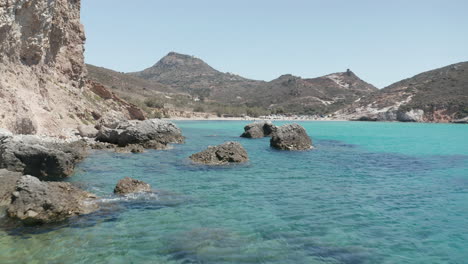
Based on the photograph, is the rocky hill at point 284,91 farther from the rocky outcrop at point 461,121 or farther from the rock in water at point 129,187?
the rock in water at point 129,187

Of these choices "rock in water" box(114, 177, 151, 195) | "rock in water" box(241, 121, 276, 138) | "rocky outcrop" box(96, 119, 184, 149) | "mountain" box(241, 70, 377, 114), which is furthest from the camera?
"mountain" box(241, 70, 377, 114)

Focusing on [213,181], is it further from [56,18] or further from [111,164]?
[56,18]

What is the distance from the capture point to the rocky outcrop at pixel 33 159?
12.5m

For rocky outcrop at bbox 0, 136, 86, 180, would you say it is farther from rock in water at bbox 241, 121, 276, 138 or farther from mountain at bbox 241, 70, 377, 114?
mountain at bbox 241, 70, 377, 114

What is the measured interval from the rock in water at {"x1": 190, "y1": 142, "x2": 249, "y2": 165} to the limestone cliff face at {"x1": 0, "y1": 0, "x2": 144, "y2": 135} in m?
9.64

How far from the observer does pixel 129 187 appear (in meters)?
11.7

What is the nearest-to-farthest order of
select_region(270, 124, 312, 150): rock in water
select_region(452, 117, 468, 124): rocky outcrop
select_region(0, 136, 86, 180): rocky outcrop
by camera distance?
select_region(0, 136, 86, 180): rocky outcrop < select_region(270, 124, 312, 150): rock in water < select_region(452, 117, 468, 124): rocky outcrop

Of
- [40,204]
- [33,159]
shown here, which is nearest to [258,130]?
[33,159]

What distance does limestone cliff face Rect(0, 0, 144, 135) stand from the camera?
19812 millimetres

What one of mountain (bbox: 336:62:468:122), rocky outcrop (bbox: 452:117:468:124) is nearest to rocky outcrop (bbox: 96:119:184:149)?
rocky outcrop (bbox: 452:117:468:124)

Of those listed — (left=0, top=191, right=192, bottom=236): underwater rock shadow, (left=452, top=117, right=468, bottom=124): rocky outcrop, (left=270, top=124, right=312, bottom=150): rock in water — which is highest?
(left=452, top=117, right=468, bottom=124): rocky outcrop

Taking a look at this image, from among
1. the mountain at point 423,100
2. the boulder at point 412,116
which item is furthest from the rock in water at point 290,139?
the boulder at point 412,116

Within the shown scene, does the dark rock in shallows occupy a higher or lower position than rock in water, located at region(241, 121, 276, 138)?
higher

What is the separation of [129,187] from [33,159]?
3969mm
